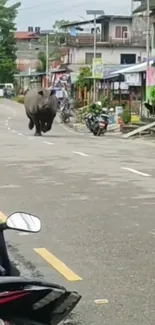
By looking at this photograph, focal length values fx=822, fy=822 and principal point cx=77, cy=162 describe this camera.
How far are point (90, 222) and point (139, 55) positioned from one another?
69936 millimetres

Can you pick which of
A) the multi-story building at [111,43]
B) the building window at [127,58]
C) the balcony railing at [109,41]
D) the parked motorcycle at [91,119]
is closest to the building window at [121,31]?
the multi-story building at [111,43]

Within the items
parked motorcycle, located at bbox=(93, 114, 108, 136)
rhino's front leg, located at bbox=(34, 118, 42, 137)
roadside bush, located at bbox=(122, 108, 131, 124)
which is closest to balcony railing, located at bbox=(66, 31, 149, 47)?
roadside bush, located at bbox=(122, 108, 131, 124)

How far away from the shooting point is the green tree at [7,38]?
122 meters

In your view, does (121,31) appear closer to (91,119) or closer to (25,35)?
(91,119)

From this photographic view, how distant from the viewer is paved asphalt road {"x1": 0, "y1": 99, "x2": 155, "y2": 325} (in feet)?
23.3

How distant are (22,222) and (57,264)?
421 cm

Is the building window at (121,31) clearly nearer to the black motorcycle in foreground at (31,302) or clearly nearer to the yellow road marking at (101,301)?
the yellow road marking at (101,301)

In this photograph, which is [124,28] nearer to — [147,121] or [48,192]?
[147,121]

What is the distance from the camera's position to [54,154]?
22.5 metres

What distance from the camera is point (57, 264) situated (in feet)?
27.5

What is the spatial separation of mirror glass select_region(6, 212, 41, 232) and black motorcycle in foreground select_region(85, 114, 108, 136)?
1269 inches

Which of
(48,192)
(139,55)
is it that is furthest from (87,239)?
(139,55)

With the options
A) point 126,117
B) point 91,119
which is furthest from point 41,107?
point 126,117

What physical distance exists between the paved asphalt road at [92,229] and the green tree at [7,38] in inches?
4039
